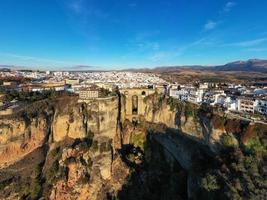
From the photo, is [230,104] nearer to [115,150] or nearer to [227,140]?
[227,140]

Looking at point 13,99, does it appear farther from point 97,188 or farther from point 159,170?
point 159,170

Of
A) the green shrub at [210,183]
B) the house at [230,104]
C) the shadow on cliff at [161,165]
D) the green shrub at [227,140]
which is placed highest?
the house at [230,104]

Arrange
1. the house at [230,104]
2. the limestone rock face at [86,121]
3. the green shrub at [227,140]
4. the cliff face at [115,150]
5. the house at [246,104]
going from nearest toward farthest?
the green shrub at [227,140], the cliff face at [115,150], the limestone rock face at [86,121], the house at [246,104], the house at [230,104]

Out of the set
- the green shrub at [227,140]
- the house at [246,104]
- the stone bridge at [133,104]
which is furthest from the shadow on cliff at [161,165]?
the house at [246,104]

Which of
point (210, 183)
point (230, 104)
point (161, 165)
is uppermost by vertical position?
point (230, 104)

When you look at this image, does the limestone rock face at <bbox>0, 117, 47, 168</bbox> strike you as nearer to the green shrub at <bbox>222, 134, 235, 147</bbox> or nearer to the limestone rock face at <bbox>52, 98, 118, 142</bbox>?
the limestone rock face at <bbox>52, 98, 118, 142</bbox>

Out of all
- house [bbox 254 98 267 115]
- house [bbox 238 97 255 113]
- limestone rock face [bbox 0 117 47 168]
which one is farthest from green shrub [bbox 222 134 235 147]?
limestone rock face [bbox 0 117 47 168]

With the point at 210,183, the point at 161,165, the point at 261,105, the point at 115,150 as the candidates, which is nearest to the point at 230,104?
the point at 261,105

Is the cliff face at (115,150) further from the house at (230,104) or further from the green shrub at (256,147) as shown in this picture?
the house at (230,104)

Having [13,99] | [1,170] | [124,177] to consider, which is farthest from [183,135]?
[13,99]
